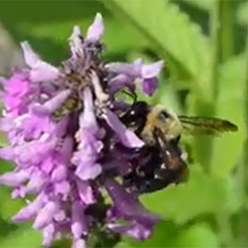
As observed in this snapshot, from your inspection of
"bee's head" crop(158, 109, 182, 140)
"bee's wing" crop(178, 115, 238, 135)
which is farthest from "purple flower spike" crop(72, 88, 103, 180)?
"bee's wing" crop(178, 115, 238, 135)

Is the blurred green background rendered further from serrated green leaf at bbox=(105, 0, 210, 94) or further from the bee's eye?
the bee's eye

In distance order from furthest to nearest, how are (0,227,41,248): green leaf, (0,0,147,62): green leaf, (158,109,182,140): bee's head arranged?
(0,0,147,62): green leaf, (0,227,41,248): green leaf, (158,109,182,140): bee's head

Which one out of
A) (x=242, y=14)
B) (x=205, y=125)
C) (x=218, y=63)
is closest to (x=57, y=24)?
(x=242, y=14)

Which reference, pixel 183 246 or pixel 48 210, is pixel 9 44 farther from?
pixel 48 210

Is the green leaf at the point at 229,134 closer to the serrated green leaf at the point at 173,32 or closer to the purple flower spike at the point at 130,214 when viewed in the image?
the serrated green leaf at the point at 173,32

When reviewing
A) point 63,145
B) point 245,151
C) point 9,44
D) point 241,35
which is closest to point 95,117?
point 63,145

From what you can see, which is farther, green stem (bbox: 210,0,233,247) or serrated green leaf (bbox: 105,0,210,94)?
serrated green leaf (bbox: 105,0,210,94)
